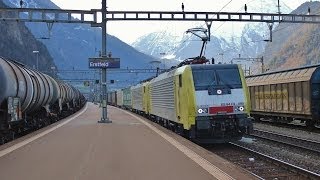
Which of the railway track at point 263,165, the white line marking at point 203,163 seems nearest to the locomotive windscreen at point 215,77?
the railway track at point 263,165

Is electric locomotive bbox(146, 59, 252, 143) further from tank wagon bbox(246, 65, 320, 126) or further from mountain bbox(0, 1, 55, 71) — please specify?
mountain bbox(0, 1, 55, 71)

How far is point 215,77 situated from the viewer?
17125 millimetres

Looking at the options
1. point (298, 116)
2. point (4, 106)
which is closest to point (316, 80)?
point (298, 116)

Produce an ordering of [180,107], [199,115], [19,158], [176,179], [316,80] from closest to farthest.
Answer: [176,179] → [19,158] → [199,115] → [180,107] → [316,80]

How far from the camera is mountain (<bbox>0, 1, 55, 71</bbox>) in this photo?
3901 inches

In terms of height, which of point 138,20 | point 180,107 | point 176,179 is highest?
point 138,20

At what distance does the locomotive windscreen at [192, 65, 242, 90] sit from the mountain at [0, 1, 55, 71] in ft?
262

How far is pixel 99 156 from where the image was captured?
12.2 m

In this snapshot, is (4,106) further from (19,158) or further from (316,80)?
(316,80)

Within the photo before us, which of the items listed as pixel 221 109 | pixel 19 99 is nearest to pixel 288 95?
pixel 221 109

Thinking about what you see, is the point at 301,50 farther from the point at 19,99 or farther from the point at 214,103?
the point at 19,99

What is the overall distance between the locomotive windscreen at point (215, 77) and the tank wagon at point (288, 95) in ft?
25.5

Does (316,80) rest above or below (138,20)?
below

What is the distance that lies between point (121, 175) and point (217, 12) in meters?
23.6
